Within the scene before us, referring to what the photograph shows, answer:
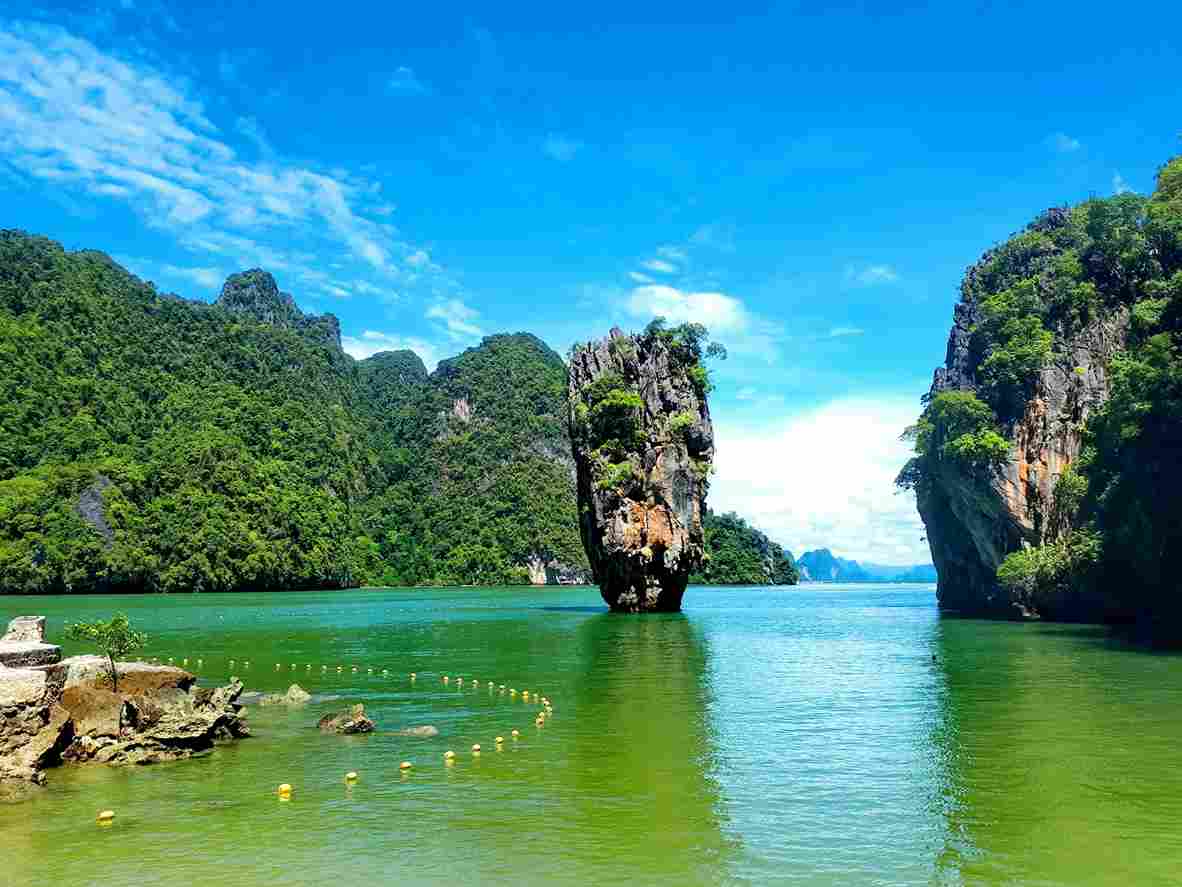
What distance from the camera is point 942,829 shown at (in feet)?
44.3

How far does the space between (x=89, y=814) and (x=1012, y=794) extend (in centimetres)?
1476

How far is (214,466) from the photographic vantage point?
131 meters

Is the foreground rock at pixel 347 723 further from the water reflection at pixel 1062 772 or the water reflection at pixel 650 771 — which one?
the water reflection at pixel 1062 772

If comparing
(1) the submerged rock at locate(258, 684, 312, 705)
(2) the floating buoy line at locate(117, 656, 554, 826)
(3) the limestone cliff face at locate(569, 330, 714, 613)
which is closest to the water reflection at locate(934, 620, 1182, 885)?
(2) the floating buoy line at locate(117, 656, 554, 826)

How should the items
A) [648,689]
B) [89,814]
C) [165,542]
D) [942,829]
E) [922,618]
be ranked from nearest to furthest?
[942,829] < [89,814] < [648,689] < [922,618] < [165,542]

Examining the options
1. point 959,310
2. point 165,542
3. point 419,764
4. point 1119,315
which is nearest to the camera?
point 419,764

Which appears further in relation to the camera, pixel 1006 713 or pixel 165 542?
pixel 165 542

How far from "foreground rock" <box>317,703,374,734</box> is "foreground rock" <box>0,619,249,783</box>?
5.83 ft

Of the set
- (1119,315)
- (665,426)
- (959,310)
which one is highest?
(959,310)

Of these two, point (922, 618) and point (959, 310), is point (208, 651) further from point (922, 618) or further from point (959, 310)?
point (959, 310)

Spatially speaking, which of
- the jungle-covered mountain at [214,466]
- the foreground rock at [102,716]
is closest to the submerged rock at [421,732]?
the foreground rock at [102,716]

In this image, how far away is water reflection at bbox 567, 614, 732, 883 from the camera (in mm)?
12547

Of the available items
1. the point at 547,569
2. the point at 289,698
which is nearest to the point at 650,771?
the point at 289,698

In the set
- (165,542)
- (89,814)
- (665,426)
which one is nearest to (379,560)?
(165,542)
